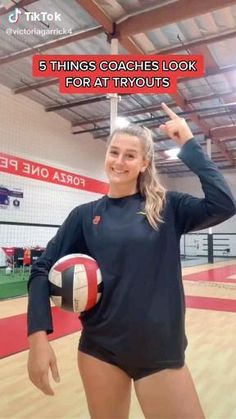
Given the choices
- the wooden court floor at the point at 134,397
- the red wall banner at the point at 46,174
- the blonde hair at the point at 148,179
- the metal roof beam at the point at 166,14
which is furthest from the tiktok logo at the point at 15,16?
the blonde hair at the point at 148,179

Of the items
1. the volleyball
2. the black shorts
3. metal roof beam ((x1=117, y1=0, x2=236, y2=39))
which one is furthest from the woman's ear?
metal roof beam ((x1=117, y1=0, x2=236, y2=39))

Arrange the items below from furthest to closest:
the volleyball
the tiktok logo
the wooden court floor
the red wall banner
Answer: the red wall banner
the tiktok logo
the wooden court floor
the volleyball

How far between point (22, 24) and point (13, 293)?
16.4 feet

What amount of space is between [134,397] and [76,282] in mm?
1725

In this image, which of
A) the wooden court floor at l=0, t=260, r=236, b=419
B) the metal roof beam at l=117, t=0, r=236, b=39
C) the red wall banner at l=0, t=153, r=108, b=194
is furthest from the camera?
the red wall banner at l=0, t=153, r=108, b=194

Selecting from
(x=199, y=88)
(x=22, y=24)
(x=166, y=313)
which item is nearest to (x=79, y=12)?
(x=22, y=24)

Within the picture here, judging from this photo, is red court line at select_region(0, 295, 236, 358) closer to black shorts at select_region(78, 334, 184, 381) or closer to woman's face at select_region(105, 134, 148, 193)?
black shorts at select_region(78, 334, 184, 381)

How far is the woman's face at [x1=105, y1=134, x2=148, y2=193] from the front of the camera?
1305 mm

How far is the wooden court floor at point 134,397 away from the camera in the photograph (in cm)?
240

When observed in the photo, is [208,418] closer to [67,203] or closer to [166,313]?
[166,313]

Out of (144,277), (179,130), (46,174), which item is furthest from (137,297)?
(46,174)

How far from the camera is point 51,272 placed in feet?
4.25

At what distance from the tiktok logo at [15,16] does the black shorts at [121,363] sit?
664 cm

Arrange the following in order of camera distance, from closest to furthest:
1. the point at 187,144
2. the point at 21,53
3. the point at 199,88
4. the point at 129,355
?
1. the point at 129,355
2. the point at 187,144
3. the point at 21,53
4. the point at 199,88
